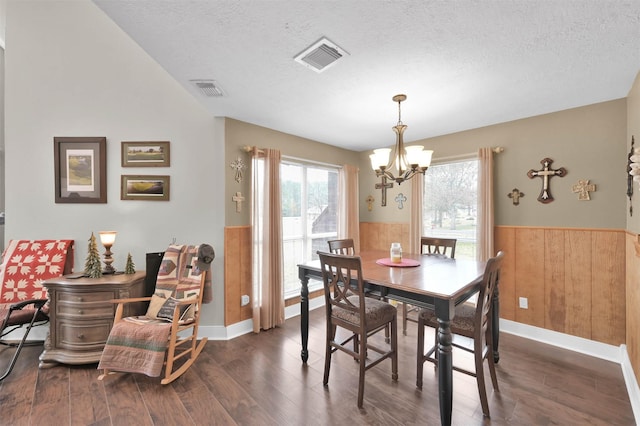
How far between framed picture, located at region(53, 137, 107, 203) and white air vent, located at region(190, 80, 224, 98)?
1.46 meters

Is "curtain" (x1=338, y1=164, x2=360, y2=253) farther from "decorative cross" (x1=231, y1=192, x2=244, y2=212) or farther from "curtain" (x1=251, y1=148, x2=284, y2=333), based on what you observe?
"decorative cross" (x1=231, y1=192, x2=244, y2=212)

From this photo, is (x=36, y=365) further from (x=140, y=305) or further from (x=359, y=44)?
(x=359, y=44)

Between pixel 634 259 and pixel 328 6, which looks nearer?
pixel 328 6

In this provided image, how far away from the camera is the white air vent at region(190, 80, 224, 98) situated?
223cm

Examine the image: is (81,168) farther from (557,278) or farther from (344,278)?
(557,278)

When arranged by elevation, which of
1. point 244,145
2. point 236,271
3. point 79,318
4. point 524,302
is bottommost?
point 524,302

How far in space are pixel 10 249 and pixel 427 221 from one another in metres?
4.90

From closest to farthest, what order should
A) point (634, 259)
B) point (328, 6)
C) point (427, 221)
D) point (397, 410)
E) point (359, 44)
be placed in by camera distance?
point (328, 6) → point (359, 44) → point (397, 410) → point (634, 259) → point (427, 221)

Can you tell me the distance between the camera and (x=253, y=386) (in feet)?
7.16

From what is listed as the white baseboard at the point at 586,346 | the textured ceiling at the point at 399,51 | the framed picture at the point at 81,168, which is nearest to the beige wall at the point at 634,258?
the white baseboard at the point at 586,346

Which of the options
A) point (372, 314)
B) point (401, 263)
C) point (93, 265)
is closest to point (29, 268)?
point (93, 265)

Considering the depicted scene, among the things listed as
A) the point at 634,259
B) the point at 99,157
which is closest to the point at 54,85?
the point at 99,157

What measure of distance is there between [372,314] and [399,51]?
1907 mm

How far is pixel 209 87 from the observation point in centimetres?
232
